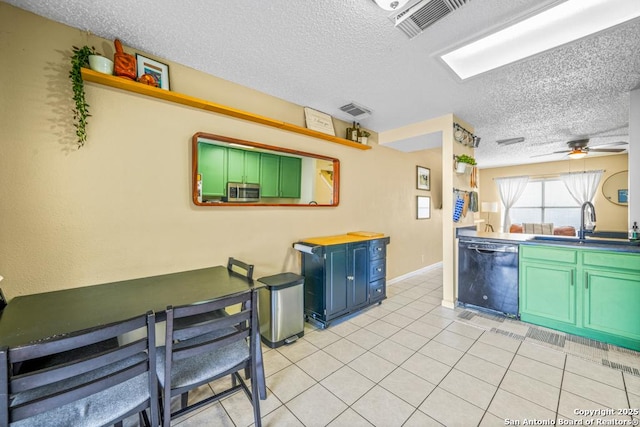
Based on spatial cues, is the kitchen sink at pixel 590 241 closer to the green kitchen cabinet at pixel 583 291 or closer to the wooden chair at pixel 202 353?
the green kitchen cabinet at pixel 583 291

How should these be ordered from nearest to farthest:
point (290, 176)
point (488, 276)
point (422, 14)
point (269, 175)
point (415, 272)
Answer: point (422, 14), point (269, 175), point (290, 176), point (488, 276), point (415, 272)

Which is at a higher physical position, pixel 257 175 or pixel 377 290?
pixel 257 175

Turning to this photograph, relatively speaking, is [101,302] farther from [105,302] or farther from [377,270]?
[377,270]

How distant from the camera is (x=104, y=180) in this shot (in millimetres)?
1871

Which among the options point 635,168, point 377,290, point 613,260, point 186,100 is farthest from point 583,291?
point 186,100

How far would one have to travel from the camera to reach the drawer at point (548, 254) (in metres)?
2.54

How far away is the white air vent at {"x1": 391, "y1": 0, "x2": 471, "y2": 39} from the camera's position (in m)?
1.55

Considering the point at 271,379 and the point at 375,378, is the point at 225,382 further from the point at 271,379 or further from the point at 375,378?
the point at 375,378

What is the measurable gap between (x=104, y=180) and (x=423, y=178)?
503 centimetres

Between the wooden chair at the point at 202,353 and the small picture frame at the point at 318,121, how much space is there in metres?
2.33

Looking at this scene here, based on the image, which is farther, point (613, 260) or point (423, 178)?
point (423, 178)

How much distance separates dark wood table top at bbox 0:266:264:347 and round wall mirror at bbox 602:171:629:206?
8.48 meters

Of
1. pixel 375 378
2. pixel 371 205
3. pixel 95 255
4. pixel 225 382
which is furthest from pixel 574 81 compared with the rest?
pixel 95 255

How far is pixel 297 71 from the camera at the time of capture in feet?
7.65
